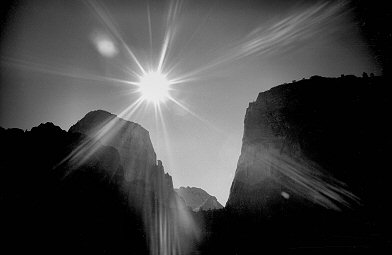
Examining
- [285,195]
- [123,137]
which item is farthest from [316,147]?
[123,137]

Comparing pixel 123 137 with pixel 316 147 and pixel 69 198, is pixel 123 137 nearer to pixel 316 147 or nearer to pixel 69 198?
pixel 69 198

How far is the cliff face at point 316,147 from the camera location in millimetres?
58438

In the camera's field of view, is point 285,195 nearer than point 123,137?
Yes

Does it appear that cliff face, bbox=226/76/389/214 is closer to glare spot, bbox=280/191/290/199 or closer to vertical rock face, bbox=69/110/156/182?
glare spot, bbox=280/191/290/199

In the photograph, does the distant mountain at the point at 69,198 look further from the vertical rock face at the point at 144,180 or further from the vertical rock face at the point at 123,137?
the vertical rock face at the point at 123,137

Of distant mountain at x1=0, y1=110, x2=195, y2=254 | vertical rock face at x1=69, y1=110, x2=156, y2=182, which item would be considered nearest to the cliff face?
vertical rock face at x1=69, y1=110, x2=156, y2=182

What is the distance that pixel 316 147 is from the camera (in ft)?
218

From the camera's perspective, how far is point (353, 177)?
192 ft

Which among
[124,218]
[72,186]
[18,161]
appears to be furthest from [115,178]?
[18,161]

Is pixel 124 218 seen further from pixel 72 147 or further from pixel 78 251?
pixel 72 147

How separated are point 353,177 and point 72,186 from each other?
2704 inches

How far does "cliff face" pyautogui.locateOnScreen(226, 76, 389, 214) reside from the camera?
192 feet

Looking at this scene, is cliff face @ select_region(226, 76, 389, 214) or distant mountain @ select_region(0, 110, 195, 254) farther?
cliff face @ select_region(226, 76, 389, 214)

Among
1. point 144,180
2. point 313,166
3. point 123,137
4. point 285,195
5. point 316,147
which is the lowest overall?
point 144,180
